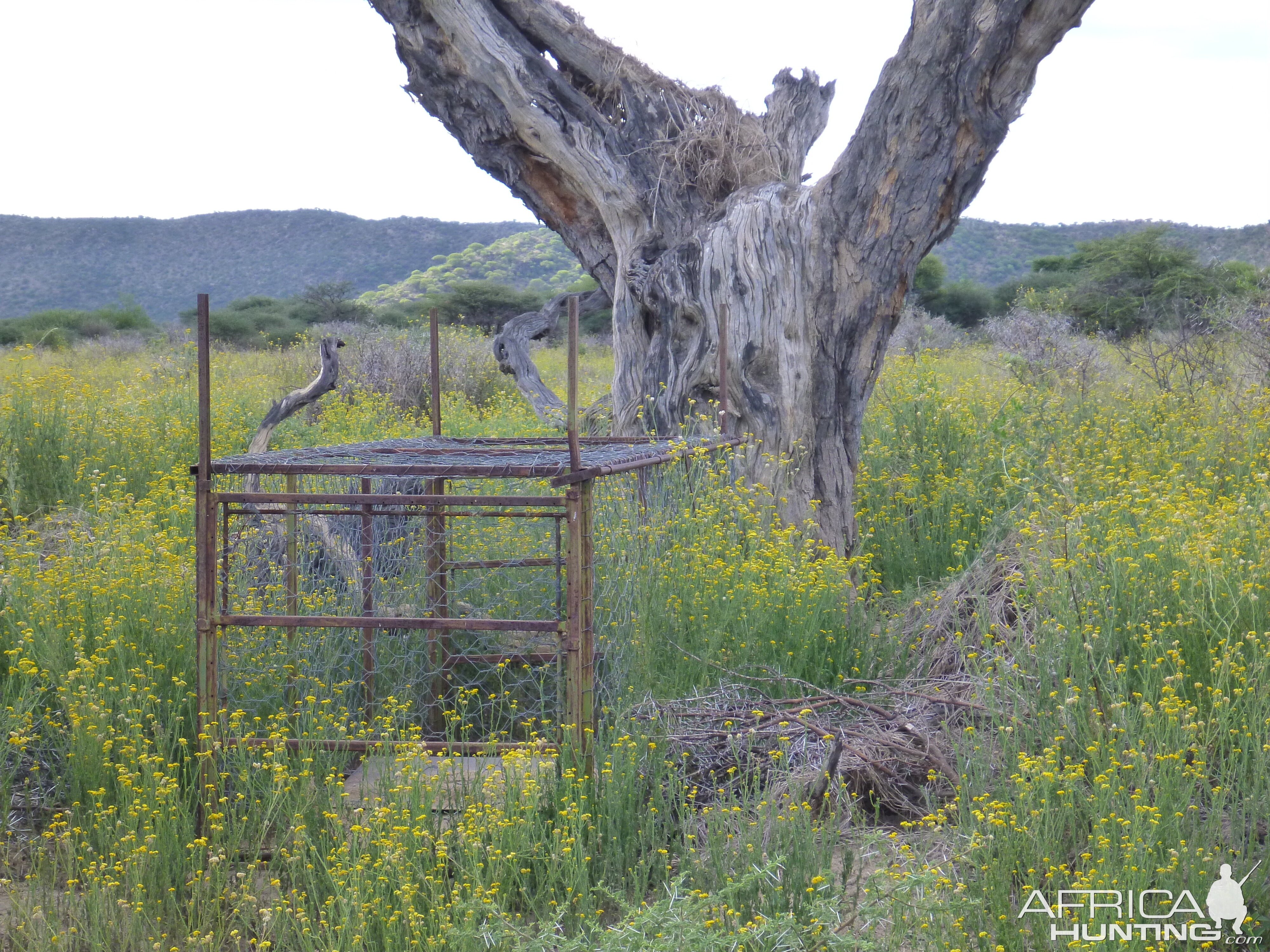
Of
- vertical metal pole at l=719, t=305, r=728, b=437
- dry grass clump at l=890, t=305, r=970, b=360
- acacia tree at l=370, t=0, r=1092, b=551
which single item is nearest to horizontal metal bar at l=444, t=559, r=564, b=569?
vertical metal pole at l=719, t=305, r=728, b=437

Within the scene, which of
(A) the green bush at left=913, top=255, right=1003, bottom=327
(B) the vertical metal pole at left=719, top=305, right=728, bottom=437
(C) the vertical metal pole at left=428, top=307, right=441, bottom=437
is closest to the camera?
(C) the vertical metal pole at left=428, top=307, right=441, bottom=437

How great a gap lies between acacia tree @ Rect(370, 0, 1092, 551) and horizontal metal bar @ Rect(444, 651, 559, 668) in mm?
2044

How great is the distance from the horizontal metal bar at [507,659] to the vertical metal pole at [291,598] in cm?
55

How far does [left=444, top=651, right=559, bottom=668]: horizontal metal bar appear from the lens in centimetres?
392

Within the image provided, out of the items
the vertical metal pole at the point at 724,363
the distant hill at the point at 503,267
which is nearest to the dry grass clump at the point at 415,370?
the vertical metal pole at the point at 724,363

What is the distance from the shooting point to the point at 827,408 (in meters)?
6.38

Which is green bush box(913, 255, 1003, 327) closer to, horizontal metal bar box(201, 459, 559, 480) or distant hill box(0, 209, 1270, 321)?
distant hill box(0, 209, 1270, 321)

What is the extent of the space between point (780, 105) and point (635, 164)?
1066 millimetres

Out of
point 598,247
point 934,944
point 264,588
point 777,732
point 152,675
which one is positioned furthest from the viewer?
point 598,247

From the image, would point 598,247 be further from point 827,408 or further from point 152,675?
point 152,675

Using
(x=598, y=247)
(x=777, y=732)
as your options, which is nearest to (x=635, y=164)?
(x=598, y=247)

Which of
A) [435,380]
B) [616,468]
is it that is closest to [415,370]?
[435,380]

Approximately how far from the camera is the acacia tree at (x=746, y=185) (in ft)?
18.9

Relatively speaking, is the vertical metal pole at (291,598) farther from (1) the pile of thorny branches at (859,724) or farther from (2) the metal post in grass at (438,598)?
(1) the pile of thorny branches at (859,724)
